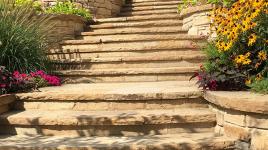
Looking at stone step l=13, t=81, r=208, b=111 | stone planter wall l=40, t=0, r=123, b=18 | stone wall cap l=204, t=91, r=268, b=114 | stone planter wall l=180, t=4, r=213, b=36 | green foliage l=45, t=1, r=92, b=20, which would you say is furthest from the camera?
stone planter wall l=40, t=0, r=123, b=18

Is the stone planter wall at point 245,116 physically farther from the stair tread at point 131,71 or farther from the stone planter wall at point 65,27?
the stone planter wall at point 65,27

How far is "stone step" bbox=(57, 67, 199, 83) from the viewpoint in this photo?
4.75 metres

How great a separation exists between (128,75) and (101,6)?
3952mm

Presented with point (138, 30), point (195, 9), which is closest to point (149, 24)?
point (138, 30)

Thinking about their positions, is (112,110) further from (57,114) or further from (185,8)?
(185,8)

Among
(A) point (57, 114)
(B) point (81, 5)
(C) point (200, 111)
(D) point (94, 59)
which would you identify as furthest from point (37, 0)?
(C) point (200, 111)

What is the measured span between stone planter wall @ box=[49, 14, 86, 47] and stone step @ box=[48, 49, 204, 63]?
370 millimetres

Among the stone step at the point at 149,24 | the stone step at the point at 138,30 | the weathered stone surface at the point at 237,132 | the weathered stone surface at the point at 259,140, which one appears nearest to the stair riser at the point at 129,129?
the weathered stone surface at the point at 237,132

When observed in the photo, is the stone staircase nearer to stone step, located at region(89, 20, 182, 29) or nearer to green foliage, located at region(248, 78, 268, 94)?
green foliage, located at region(248, 78, 268, 94)

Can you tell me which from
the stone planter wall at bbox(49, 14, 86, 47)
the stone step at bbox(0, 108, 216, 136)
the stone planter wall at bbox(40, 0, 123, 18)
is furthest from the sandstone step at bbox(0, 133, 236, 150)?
the stone planter wall at bbox(40, 0, 123, 18)

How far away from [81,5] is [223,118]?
217 inches

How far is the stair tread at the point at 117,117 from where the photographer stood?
3277 mm

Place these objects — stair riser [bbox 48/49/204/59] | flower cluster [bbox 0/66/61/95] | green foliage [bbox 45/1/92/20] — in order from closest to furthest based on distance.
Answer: flower cluster [bbox 0/66/61/95], stair riser [bbox 48/49/204/59], green foliage [bbox 45/1/92/20]

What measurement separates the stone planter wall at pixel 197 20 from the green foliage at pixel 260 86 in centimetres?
277
